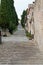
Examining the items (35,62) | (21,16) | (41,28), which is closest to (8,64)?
(35,62)

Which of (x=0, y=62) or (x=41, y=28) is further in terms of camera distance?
(x=41, y=28)

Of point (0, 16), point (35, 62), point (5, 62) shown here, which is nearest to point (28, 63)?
point (35, 62)

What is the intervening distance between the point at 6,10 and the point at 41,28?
2560 cm

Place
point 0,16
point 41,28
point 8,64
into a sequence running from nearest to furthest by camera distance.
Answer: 1. point 8,64
2. point 41,28
3. point 0,16

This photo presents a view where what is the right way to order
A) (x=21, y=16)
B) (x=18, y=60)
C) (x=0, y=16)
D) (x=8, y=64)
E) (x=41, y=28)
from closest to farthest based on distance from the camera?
(x=8, y=64) → (x=18, y=60) → (x=41, y=28) → (x=0, y=16) → (x=21, y=16)

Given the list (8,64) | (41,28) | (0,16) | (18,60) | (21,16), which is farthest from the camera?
(21,16)

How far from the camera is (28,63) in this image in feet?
33.7

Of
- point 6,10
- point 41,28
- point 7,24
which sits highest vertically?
point 41,28

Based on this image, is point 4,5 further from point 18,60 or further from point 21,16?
point 21,16

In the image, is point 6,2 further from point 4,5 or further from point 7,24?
point 7,24

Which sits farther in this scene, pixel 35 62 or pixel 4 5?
pixel 4 5

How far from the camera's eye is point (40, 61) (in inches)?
425

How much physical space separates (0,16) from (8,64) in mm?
30151

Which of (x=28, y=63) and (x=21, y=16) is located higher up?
(x=28, y=63)
